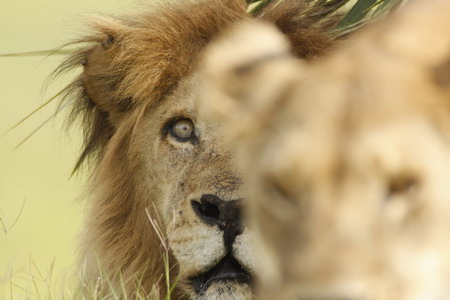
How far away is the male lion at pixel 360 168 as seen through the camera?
8.27 feet

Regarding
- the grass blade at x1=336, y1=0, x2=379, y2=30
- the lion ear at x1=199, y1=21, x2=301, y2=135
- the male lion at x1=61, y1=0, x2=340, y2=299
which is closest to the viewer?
the lion ear at x1=199, y1=21, x2=301, y2=135

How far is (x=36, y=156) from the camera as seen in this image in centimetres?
1102

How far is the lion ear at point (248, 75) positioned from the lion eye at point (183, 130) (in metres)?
1.11

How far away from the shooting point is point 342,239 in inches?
98.8

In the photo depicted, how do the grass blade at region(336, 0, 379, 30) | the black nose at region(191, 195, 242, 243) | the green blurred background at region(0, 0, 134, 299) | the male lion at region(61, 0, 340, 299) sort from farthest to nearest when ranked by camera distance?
1. the green blurred background at region(0, 0, 134, 299)
2. the grass blade at region(336, 0, 379, 30)
3. the male lion at region(61, 0, 340, 299)
4. the black nose at region(191, 195, 242, 243)

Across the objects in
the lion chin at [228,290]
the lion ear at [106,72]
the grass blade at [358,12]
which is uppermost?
the grass blade at [358,12]

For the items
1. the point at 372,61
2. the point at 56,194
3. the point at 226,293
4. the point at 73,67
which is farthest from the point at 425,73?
the point at 56,194

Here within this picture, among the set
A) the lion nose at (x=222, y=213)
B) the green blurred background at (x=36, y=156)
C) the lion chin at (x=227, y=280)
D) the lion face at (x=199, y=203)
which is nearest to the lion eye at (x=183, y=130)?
the lion face at (x=199, y=203)

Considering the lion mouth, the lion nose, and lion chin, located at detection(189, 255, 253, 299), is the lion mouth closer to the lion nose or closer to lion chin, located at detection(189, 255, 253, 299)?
lion chin, located at detection(189, 255, 253, 299)

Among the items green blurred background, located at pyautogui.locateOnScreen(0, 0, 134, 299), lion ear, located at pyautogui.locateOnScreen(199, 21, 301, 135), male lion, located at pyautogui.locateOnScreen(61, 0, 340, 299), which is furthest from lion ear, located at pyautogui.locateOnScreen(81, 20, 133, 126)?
lion ear, located at pyautogui.locateOnScreen(199, 21, 301, 135)

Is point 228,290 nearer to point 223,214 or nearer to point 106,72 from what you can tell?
point 223,214

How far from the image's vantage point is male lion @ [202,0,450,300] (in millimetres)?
2520

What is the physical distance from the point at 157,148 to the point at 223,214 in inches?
25.5

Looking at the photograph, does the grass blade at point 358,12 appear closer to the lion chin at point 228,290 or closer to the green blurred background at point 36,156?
the lion chin at point 228,290
